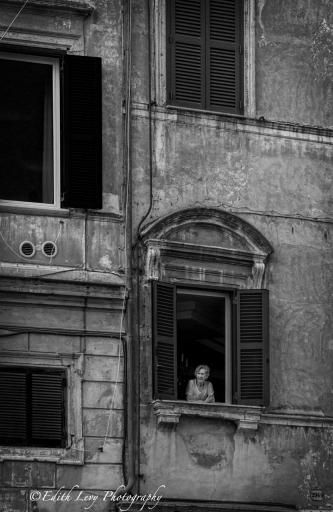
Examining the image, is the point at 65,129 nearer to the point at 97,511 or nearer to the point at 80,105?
the point at 80,105

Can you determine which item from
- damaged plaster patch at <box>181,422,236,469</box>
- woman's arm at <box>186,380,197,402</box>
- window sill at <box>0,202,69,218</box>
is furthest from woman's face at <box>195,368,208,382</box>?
window sill at <box>0,202,69,218</box>

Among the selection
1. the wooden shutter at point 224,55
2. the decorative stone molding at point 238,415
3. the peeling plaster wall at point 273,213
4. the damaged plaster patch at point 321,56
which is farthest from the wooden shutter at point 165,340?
the damaged plaster patch at point 321,56

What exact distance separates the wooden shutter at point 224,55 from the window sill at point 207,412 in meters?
4.69

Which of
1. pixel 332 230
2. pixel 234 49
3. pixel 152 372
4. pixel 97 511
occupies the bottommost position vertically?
pixel 97 511

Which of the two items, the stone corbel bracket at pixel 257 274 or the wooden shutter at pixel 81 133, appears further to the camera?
the stone corbel bracket at pixel 257 274

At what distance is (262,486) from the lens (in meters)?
31.2

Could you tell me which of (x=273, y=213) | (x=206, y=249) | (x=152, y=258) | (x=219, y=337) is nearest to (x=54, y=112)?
(x=152, y=258)

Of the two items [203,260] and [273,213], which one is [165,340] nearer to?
[203,260]

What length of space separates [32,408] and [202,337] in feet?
10.1

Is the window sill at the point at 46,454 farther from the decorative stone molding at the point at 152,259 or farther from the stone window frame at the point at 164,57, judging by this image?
the stone window frame at the point at 164,57

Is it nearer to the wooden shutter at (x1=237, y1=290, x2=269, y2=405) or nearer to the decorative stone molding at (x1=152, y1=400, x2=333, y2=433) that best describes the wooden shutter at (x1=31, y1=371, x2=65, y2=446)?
the decorative stone molding at (x1=152, y1=400, x2=333, y2=433)

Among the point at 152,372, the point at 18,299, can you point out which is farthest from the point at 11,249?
the point at 152,372

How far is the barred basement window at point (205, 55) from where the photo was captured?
32375mm

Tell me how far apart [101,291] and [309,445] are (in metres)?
3.98
